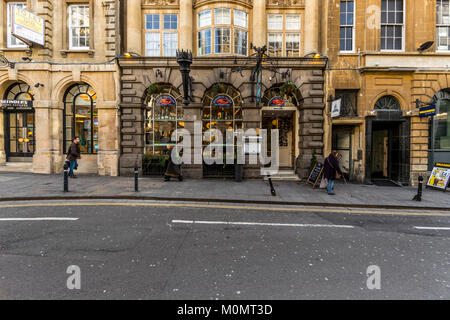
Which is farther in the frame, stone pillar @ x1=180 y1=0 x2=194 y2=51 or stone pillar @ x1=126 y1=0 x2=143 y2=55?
stone pillar @ x1=126 y1=0 x2=143 y2=55

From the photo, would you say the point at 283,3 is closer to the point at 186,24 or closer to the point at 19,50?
the point at 186,24

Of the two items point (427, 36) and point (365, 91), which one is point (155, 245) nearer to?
point (365, 91)

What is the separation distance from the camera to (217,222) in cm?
614

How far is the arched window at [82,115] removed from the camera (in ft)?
47.8

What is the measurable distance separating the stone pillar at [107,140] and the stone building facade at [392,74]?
12.4 metres

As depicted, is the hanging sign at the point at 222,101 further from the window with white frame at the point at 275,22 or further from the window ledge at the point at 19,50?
the window ledge at the point at 19,50

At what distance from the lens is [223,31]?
543 inches

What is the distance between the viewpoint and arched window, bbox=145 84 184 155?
14.4m

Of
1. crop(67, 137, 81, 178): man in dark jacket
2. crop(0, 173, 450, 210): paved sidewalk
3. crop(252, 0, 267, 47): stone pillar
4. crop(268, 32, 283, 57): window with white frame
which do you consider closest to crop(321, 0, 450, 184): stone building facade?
crop(268, 32, 283, 57): window with white frame

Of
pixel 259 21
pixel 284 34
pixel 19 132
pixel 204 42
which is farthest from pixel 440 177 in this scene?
pixel 19 132

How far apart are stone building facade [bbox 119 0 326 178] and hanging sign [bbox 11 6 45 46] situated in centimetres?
444

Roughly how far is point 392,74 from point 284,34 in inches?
257

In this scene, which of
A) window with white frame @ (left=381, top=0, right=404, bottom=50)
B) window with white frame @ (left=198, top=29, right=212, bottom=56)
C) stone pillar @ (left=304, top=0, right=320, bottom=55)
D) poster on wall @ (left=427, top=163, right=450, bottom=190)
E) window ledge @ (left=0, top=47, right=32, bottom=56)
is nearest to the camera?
poster on wall @ (left=427, top=163, right=450, bottom=190)

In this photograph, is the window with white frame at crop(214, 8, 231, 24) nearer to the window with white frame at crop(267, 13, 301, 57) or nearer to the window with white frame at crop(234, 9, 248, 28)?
the window with white frame at crop(234, 9, 248, 28)
